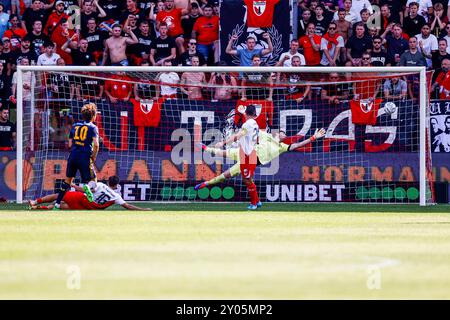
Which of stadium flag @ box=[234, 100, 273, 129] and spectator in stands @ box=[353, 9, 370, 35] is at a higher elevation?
spectator in stands @ box=[353, 9, 370, 35]

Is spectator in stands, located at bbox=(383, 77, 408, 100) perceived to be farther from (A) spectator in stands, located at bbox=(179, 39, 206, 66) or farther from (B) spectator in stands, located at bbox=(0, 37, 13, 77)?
(B) spectator in stands, located at bbox=(0, 37, 13, 77)

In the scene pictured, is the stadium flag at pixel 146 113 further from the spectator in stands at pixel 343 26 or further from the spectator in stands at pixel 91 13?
the spectator in stands at pixel 343 26

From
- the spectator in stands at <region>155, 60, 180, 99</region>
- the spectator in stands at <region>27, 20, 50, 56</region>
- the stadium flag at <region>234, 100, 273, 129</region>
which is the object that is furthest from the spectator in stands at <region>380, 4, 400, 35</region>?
the spectator in stands at <region>27, 20, 50, 56</region>

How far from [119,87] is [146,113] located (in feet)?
4.27

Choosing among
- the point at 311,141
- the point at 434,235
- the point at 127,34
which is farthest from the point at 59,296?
the point at 127,34

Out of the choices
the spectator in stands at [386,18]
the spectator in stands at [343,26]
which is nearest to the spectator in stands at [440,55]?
the spectator in stands at [386,18]

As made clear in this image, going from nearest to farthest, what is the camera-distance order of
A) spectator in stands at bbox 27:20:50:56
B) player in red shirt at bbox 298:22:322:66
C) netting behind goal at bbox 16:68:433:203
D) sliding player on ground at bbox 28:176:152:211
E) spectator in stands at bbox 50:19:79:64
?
1. sliding player on ground at bbox 28:176:152:211
2. netting behind goal at bbox 16:68:433:203
3. player in red shirt at bbox 298:22:322:66
4. spectator in stands at bbox 50:19:79:64
5. spectator in stands at bbox 27:20:50:56

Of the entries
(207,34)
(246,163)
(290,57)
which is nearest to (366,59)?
(290,57)

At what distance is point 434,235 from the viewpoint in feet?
49.3

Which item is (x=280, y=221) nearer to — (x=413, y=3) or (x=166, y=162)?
(x=166, y=162)

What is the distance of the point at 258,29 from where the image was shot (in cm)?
2838

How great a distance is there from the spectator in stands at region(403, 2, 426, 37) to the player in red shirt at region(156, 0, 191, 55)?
235 inches

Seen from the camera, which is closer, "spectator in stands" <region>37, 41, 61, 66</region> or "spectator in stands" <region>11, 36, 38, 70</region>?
"spectator in stands" <region>37, 41, 61, 66</region>

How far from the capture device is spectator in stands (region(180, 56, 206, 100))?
2675cm
